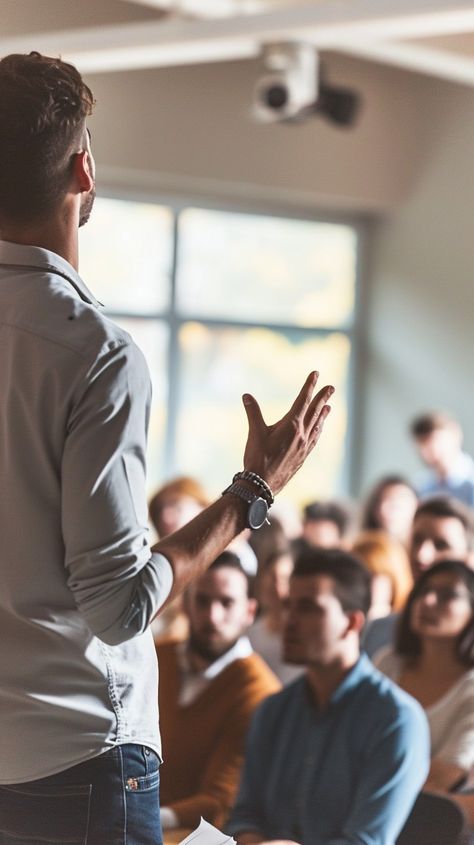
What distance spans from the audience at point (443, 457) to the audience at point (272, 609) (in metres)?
2.42

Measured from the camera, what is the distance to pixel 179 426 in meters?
7.30

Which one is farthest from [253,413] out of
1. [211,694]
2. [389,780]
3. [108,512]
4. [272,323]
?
[272,323]

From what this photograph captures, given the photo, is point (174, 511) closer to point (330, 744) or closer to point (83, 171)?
point (330, 744)

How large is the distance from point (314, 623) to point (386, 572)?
1.56 metres

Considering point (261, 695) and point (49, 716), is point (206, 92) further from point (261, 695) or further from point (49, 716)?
point (49, 716)

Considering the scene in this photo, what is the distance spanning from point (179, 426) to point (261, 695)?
4.80 metres

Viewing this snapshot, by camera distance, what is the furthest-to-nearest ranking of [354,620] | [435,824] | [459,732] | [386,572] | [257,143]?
[257,143]
[386,572]
[459,732]
[354,620]
[435,824]

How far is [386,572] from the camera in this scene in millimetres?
3900

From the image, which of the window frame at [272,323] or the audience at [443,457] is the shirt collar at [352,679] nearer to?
the audience at [443,457]

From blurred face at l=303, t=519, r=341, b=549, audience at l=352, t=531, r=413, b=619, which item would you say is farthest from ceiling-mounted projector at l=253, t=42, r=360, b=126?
audience at l=352, t=531, r=413, b=619

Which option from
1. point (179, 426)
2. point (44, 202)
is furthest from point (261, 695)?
point (179, 426)

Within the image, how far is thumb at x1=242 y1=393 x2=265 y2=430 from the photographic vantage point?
3.44 feet

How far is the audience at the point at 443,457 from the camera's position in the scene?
19.8 feet

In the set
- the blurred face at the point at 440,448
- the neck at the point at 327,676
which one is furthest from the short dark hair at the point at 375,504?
the neck at the point at 327,676
